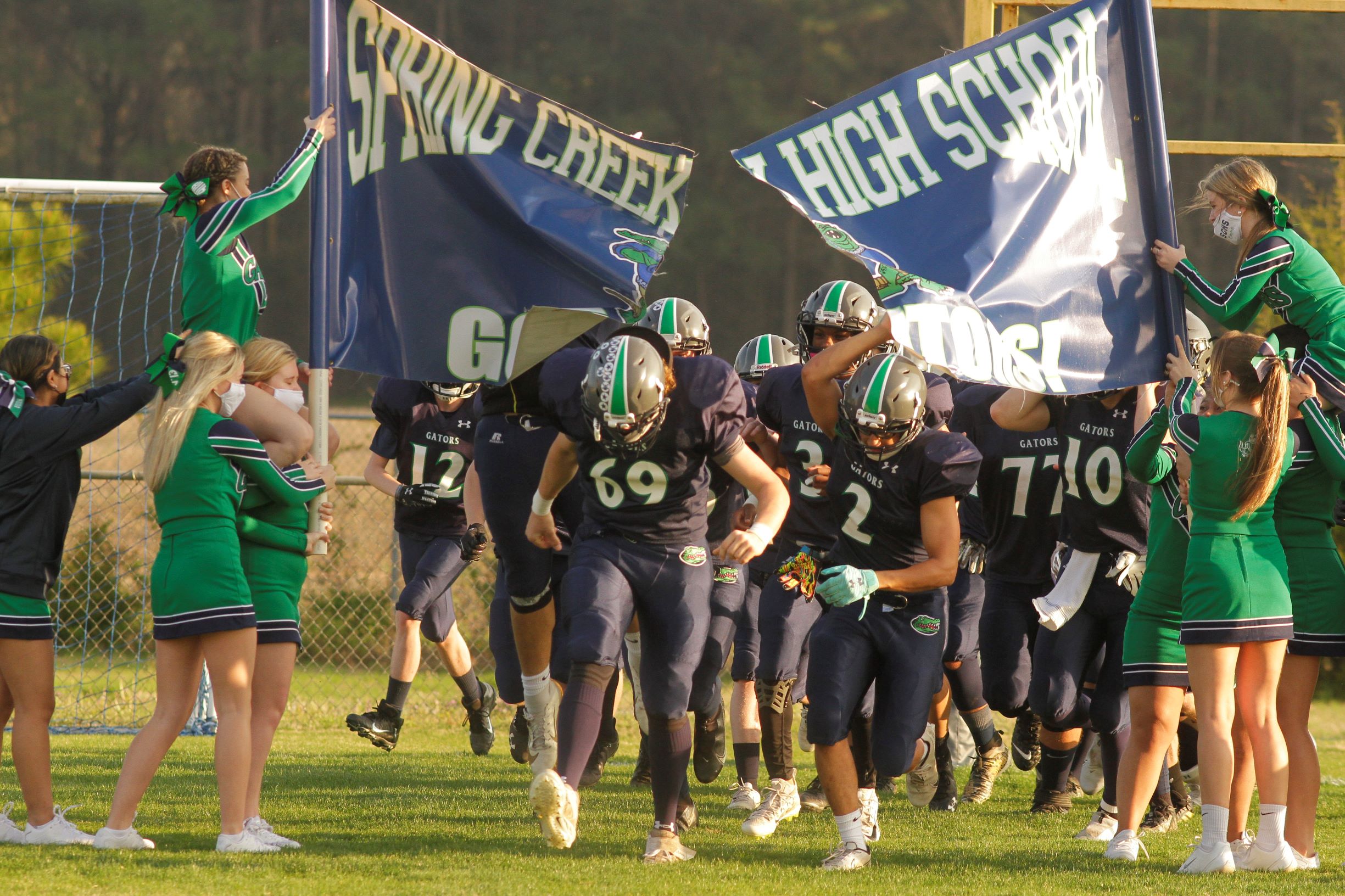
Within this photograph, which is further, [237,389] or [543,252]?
[543,252]

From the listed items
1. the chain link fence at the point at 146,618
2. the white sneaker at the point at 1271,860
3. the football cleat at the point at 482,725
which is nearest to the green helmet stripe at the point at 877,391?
the white sneaker at the point at 1271,860

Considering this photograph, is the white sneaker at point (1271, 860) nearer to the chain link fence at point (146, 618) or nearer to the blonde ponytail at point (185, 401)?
the blonde ponytail at point (185, 401)

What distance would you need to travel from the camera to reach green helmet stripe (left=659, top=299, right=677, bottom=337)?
288 inches

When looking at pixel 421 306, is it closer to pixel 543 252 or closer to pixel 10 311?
pixel 543 252

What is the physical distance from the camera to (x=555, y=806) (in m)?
5.09

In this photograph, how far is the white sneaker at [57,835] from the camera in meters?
5.62

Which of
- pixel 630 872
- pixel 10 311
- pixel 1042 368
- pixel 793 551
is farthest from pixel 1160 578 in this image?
pixel 10 311

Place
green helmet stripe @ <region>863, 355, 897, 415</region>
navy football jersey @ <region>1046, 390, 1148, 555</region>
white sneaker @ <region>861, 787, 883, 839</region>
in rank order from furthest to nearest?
navy football jersey @ <region>1046, 390, 1148, 555</region>, white sneaker @ <region>861, 787, 883, 839</region>, green helmet stripe @ <region>863, 355, 897, 415</region>

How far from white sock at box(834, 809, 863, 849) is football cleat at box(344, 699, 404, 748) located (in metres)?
3.23

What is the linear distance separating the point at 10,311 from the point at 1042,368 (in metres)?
9.35

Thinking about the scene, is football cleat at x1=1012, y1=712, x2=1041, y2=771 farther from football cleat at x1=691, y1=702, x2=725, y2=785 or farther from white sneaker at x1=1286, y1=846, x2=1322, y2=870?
white sneaker at x1=1286, y1=846, x2=1322, y2=870

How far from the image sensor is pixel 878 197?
5805mm

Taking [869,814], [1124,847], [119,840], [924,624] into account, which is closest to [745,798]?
[869,814]

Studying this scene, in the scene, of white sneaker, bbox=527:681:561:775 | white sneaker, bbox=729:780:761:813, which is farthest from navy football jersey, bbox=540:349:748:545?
white sneaker, bbox=729:780:761:813
